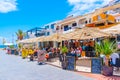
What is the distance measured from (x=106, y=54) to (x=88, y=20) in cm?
2075

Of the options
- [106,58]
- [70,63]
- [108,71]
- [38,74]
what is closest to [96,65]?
[106,58]

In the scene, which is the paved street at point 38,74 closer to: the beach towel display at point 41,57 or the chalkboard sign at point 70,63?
the chalkboard sign at point 70,63

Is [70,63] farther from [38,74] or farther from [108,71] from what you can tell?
[108,71]

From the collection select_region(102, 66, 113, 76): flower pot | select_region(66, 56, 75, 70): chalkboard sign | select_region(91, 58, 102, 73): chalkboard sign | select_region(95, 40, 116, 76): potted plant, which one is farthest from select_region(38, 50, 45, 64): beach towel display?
select_region(102, 66, 113, 76): flower pot

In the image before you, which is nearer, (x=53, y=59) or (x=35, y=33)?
(x=53, y=59)

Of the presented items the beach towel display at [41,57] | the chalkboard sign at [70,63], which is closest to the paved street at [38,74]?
the chalkboard sign at [70,63]

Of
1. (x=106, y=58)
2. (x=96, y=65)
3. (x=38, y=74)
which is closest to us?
(x=106, y=58)

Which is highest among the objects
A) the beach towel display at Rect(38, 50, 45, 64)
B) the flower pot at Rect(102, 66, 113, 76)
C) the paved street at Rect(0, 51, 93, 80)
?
the beach towel display at Rect(38, 50, 45, 64)

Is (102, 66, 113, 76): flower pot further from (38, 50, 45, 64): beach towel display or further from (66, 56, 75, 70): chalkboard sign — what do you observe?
(38, 50, 45, 64): beach towel display

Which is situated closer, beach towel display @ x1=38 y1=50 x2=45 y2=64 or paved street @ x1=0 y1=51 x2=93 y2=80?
paved street @ x1=0 y1=51 x2=93 y2=80

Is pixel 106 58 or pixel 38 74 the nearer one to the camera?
pixel 106 58

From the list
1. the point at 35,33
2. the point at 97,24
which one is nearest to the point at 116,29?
the point at 97,24

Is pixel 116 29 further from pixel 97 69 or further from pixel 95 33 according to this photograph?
pixel 97 69

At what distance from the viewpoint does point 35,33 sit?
56.7m
